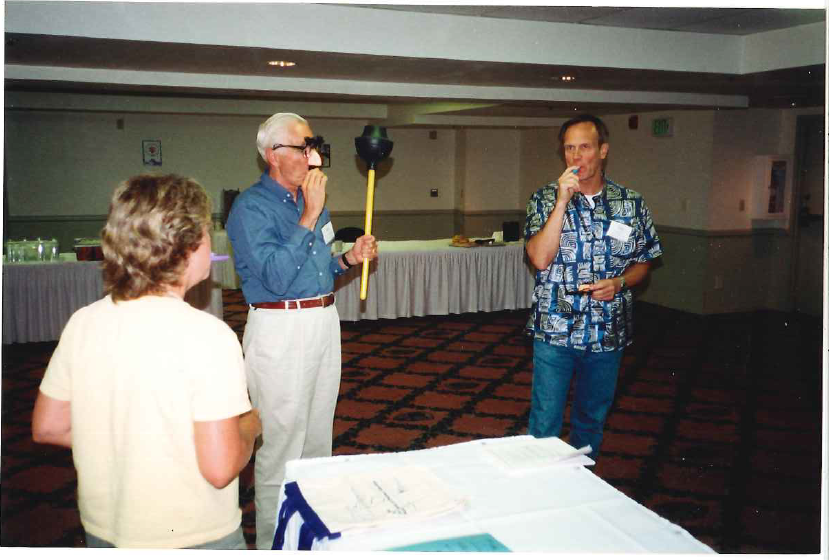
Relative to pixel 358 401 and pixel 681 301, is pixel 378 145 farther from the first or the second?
pixel 681 301

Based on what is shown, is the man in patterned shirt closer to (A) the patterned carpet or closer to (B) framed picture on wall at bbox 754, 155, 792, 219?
(A) the patterned carpet

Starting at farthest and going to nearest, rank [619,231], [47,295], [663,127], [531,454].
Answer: [663,127] < [47,295] < [619,231] < [531,454]

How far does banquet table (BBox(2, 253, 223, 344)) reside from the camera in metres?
5.46

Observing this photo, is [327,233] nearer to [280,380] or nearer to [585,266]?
[280,380]

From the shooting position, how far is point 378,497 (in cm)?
134

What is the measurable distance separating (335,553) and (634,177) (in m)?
7.57

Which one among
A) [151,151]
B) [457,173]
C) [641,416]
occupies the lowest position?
[641,416]

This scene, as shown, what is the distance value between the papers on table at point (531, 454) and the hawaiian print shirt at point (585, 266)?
0.88m

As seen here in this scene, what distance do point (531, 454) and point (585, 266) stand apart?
1.08 m

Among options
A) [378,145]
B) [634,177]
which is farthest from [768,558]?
[634,177]

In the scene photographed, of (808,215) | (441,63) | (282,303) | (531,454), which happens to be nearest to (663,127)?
(808,215)

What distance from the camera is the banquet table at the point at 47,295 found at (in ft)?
17.9

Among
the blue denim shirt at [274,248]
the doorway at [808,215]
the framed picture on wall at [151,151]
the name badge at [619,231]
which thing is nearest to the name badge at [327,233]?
the blue denim shirt at [274,248]

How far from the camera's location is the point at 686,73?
3973mm
